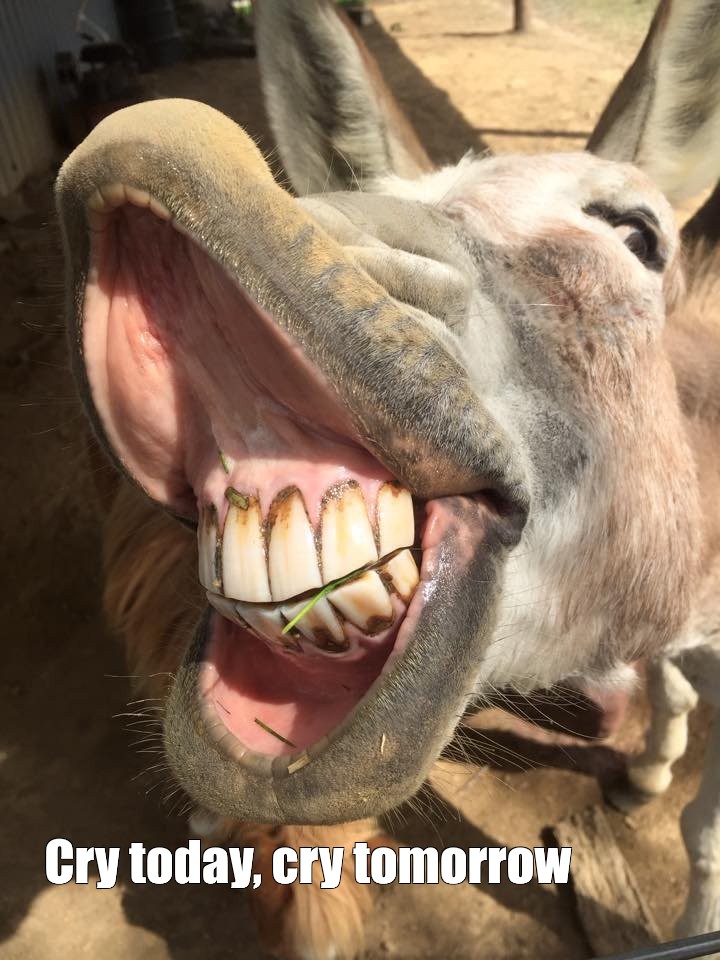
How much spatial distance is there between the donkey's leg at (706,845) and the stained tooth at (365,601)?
1.82m

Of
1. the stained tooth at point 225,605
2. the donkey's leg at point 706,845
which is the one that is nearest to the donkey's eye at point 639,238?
the stained tooth at point 225,605

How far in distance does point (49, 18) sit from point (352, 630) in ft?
30.1

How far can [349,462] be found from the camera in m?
1.04

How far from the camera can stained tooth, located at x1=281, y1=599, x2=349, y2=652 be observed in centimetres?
100

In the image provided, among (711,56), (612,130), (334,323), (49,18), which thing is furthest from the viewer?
(49,18)

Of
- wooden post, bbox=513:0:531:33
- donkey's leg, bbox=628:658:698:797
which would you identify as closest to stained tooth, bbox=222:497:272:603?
donkey's leg, bbox=628:658:698:797

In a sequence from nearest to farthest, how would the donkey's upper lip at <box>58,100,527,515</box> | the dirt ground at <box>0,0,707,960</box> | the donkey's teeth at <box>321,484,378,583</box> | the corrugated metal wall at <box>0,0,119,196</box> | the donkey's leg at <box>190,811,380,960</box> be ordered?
the donkey's upper lip at <box>58,100,527,515</box> → the donkey's teeth at <box>321,484,378,583</box> → the donkey's leg at <box>190,811,380,960</box> → the dirt ground at <box>0,0,707,960</box> → the corrugated metal wall at <box>0,0,119,196</box>

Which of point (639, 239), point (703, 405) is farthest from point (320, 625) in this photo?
point (703, 405)

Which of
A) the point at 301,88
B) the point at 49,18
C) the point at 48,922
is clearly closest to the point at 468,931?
the point at 48,922

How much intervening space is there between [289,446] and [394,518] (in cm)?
18

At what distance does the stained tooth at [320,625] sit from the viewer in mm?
1000

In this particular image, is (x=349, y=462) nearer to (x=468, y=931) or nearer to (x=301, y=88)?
(x=301, y=88)

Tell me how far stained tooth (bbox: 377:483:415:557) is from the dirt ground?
35.4 inches

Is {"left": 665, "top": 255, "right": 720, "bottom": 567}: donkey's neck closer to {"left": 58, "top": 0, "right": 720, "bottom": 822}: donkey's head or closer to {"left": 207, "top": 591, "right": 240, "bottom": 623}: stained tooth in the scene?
{"left": 58, "top": 0, "right": 720, "bottom": 822}: donkey's head
